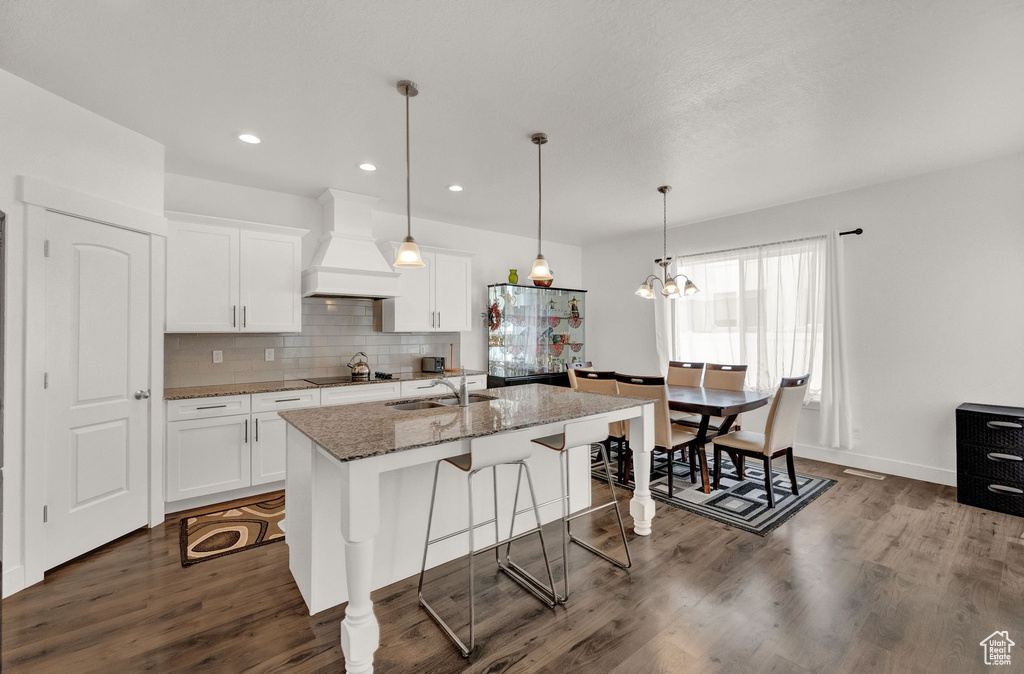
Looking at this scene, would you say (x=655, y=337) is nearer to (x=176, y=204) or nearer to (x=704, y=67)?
(x=704, y=67)

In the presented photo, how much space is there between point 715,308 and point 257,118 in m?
4.67

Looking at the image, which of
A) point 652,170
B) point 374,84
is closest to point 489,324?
point 652,170

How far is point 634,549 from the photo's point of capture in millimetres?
2656

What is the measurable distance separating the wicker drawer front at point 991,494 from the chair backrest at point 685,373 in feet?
6.57

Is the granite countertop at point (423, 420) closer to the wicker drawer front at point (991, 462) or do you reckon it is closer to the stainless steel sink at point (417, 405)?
the stainless steel sink at point (417, 405)

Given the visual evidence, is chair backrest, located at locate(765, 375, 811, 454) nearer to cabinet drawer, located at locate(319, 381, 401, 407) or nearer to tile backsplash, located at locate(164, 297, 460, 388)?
cabinet drawer, located at locate(319, 381, 401, 407)

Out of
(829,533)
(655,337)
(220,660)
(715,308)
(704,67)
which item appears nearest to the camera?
(220,660)

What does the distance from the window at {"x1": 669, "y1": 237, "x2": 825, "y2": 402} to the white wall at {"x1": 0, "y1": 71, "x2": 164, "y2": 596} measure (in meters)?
5.34

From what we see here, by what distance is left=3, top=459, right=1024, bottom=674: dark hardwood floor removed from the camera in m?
1.76

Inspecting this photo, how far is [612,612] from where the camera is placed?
2057 millimetres

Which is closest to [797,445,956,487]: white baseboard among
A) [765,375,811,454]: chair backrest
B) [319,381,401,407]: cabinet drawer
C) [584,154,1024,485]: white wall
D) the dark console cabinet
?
[584,154,1024,485]: white wall

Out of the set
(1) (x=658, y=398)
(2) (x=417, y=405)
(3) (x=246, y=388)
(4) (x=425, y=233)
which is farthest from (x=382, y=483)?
(4) (x=425, y=233)

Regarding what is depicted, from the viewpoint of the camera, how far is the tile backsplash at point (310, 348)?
3648mm

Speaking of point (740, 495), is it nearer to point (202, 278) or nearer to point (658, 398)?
point (658, 398)
